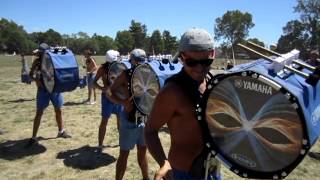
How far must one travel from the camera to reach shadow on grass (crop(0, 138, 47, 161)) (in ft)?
25.5

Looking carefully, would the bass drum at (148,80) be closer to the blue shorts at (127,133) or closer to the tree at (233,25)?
the blue shorts at (127,133)

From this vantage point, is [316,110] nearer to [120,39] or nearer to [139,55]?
[139,55]

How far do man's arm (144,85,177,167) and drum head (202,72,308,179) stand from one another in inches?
9.5

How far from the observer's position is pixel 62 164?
23.9ft

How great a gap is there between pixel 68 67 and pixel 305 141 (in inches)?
222

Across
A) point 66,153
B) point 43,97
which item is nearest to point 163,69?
point 66,153

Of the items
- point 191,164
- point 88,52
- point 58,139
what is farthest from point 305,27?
point 191,164

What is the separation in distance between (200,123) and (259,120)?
0.41 meters

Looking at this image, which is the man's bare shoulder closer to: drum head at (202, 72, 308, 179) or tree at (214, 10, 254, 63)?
drum head at (202, 72, 308, 179)

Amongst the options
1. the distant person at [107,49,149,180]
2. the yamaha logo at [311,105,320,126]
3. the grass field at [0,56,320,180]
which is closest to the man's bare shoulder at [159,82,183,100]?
the yamaha logo at [311,105,320,126]

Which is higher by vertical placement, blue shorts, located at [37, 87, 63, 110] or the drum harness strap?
the drum harness strap

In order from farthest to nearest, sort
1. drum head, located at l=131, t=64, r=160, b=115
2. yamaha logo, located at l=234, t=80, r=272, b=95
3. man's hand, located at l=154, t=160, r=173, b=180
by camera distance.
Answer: drum head, located at l=131, t=64, r=160, b=115 < man's hand, located at l=154, t=160, r=173, b=180 < yamaha logo, located at l=234, t=80, r=272, b=95

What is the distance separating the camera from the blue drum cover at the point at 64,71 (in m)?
7.19

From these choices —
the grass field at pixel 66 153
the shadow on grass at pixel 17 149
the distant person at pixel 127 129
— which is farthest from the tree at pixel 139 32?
the distant person at pixel 127 129
